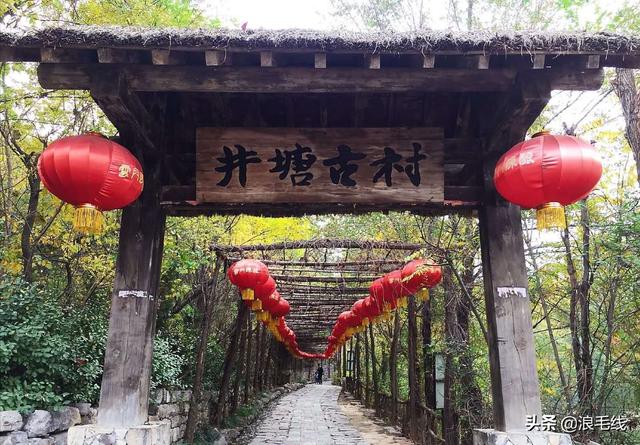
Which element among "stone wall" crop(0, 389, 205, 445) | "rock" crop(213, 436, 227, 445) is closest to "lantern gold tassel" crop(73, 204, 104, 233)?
"stone wall" crop(0, 389, 205, 445)

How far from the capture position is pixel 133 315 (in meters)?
5.55

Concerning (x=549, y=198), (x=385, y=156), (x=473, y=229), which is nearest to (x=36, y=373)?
(x=385, y=156)

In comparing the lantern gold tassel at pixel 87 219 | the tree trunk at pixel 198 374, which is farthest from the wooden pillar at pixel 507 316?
the tree trunk at pixel 198 374

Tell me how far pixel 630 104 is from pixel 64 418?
9895mm

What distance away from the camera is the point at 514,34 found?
446 centimetres

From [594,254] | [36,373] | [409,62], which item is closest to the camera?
[409,62]

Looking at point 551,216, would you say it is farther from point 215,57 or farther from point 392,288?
point 392,288

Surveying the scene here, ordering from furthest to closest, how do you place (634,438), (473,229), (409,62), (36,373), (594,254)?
(473,229), (594,254), (634,438), (36,373), (409,62)

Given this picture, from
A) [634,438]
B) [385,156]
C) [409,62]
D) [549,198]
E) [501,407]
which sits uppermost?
[409,62]

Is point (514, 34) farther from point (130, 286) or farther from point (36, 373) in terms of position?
point (36, 373)

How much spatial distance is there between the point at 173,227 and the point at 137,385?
7275 mm

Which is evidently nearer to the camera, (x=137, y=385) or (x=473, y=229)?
(x=137, y=385)

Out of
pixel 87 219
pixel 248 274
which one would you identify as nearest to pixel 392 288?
pixel 248 274

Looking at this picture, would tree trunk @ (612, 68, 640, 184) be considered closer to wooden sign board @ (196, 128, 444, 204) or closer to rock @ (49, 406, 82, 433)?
wooden sign board @ (196, 128, 444, 204)
